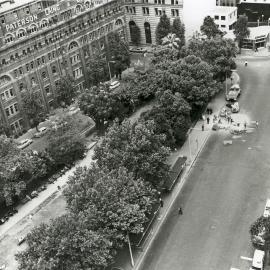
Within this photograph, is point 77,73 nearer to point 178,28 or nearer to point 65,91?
point 65,91

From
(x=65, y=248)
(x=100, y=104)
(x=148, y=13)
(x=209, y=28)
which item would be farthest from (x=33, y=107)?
(x=148, y=13)

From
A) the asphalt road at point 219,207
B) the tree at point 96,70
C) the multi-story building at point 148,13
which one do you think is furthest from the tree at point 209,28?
the asphalt road at point 219,207

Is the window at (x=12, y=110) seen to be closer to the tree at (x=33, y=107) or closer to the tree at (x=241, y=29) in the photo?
the tree at (x=33, y=107)

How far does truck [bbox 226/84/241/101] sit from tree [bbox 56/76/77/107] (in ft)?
114

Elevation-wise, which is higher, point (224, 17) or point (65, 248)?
point (224, 17)

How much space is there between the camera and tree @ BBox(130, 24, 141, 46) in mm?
135000

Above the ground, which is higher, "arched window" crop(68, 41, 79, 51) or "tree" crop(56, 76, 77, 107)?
"arched window" crop(68, 41, 79, 51)

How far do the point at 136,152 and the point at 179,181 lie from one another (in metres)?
13.0

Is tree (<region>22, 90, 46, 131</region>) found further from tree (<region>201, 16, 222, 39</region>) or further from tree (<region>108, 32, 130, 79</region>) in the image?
tree (<region>201, 16, 222, 39</region>)

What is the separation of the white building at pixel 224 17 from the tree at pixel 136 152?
216 feet

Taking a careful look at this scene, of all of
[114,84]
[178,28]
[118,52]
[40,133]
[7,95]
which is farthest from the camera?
[178,28]

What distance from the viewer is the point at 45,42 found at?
9975 centimetres

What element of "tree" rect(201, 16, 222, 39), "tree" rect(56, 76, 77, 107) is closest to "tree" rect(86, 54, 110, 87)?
"tree" rect(56, 76, 77, 107)

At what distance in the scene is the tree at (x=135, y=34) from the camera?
13500 cm
